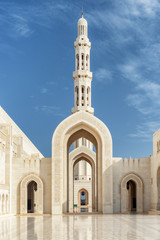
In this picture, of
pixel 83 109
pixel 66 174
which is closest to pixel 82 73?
pixel 83 109

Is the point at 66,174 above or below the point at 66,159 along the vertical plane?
below

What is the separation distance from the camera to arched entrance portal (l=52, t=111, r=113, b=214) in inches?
1096

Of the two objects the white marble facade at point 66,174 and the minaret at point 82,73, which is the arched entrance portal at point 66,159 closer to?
the white marble facade at point 66,174

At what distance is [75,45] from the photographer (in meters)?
44.8

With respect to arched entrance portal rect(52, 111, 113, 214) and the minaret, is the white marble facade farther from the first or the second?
the minaret

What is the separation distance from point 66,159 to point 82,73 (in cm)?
1605

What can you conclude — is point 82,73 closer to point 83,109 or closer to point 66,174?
point 83,109

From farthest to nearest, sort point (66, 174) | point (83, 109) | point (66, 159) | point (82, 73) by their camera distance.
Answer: point (82, 73) → point (83, 109) → point (66, 159) → point (66, 174)

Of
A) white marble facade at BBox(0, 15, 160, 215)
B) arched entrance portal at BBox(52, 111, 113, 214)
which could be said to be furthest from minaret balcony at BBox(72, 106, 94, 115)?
arched entrance portal at BBox(52, 111, 113, 214)

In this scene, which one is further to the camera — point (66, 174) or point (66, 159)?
point (66, 159)

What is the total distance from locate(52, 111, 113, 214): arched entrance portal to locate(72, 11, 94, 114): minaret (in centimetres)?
1329

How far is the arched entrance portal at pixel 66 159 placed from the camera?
27828mm

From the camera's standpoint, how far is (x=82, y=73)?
4309cm

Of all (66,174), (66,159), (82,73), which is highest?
(82,73)
